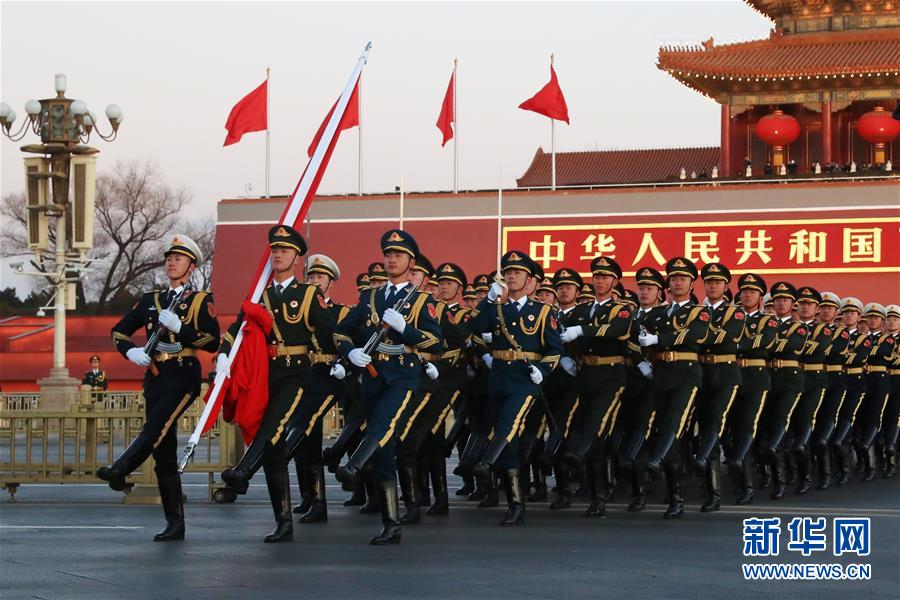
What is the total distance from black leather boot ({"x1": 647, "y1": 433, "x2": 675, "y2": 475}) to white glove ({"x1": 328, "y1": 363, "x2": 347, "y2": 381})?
79.0 inches

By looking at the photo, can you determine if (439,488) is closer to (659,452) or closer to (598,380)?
(598,380)

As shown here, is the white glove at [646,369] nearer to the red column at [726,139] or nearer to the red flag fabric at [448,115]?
the red flag fabric at [448,115]

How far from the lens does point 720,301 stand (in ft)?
36.4

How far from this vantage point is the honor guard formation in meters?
8.65

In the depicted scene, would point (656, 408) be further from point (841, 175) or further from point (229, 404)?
point (841, 175)

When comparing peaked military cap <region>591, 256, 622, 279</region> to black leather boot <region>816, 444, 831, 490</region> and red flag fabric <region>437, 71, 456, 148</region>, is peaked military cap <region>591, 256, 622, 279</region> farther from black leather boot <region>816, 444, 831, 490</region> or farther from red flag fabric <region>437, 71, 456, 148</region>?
red flag fabric <region>437, 71, 456, 148</region>

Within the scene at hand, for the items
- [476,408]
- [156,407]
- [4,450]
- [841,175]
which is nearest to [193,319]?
[156,407]

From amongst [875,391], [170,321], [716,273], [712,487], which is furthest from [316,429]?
[875,391]

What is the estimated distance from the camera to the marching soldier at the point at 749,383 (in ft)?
36.4

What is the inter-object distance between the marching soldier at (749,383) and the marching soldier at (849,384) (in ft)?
5.22

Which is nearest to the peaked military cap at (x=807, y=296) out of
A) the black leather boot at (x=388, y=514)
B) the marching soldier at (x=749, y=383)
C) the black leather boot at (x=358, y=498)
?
the marching soldier at (x=749, y=383)

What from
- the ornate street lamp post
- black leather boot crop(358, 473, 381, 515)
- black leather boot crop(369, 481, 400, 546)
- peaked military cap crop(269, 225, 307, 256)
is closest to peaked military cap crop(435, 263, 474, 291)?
black leather boot crop(358, 473, 381, 515)

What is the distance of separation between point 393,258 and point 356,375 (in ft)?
8.15

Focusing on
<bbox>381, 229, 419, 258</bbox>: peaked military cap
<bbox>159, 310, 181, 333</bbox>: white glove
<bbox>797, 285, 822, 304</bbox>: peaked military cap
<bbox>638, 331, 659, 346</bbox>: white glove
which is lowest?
<bbox>638, 331, 659, 346</bbox>: white glove
